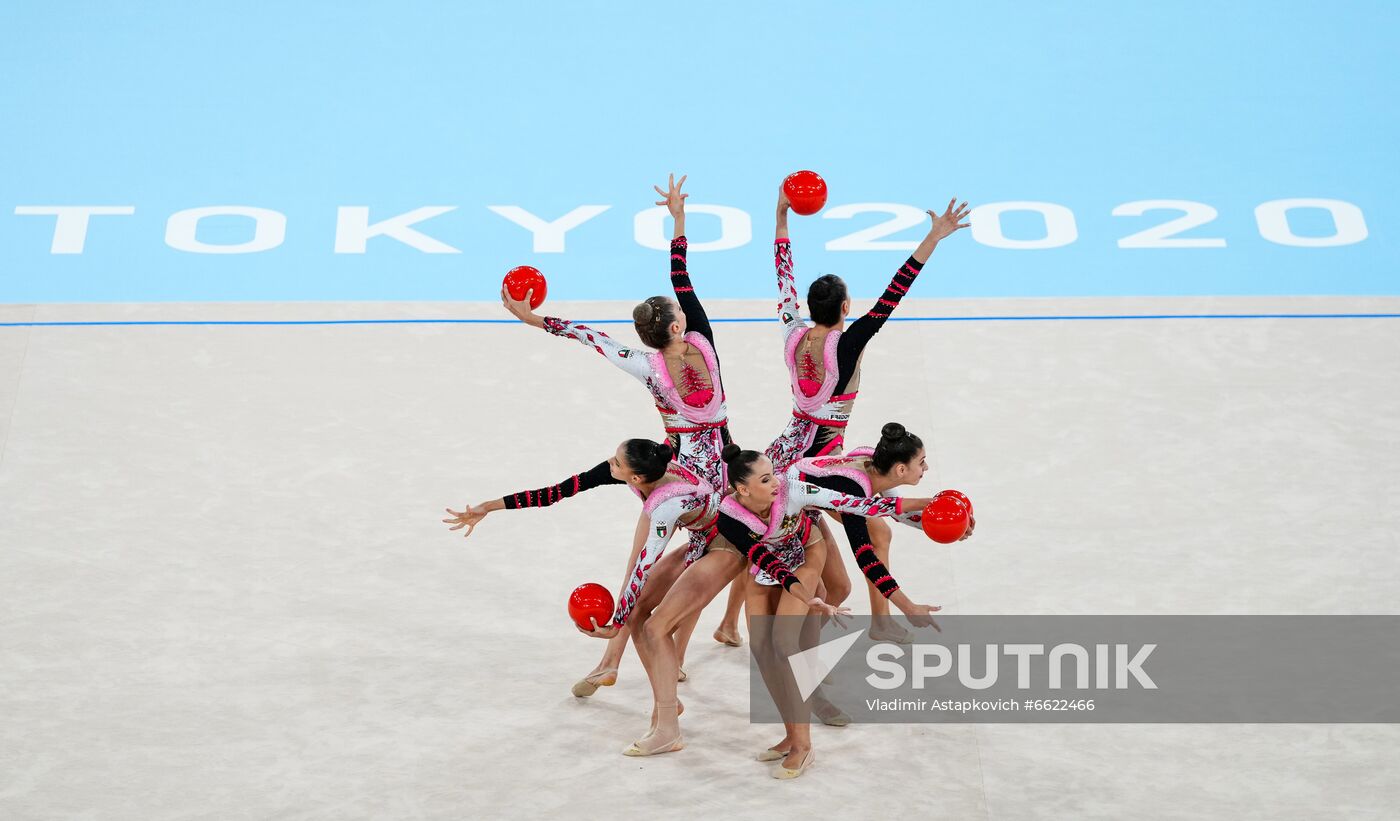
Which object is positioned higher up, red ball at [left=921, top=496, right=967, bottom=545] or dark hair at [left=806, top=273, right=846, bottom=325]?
dark hair at [left=806, top=273, right=846, bottom=325]

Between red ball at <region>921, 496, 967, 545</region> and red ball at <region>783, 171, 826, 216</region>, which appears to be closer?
red ball at <region>921, 496, 967, 545</region>

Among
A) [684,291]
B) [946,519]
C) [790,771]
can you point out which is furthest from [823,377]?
[790,771]

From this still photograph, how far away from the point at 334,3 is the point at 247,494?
20.0 feet

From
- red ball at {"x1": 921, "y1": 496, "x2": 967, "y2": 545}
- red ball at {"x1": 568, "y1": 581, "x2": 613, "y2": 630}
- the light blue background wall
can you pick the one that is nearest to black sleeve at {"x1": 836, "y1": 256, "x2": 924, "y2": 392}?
red ball at {"x1": 921, "y1": 496, "x2": 967, "y2": 545}

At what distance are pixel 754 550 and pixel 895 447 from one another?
0.69 metres

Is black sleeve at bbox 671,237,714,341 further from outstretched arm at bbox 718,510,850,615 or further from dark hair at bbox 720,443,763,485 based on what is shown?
outstretched arm at bbox 718,510,850,615

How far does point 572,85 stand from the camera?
449 inches

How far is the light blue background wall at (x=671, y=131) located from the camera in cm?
965

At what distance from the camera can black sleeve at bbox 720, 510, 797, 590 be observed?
5551mm

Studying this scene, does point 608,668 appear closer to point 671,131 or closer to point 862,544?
point 862,544

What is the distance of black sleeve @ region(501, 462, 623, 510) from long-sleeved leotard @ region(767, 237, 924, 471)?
87cm

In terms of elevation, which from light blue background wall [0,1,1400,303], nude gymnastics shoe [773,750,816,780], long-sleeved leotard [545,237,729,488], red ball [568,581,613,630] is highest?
light blue background wall [0,1,1400,303]

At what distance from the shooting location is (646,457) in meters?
5.84

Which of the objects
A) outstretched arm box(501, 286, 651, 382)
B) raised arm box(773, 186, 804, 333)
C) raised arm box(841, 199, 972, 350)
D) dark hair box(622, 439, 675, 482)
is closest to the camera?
dark hair box(622, 439, 675, 482)
